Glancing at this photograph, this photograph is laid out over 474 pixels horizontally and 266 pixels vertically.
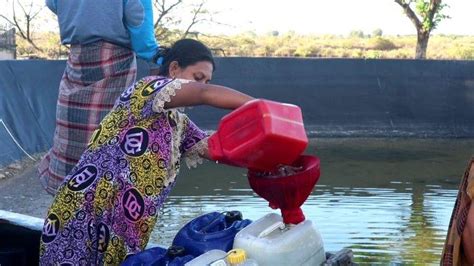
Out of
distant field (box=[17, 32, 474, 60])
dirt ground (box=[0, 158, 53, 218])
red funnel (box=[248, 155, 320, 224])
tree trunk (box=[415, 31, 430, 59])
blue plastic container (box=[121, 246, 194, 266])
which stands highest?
red funnel (box=[248, 155, 320, 224])

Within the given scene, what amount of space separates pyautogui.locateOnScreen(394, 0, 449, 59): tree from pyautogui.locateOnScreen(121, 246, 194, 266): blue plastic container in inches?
606

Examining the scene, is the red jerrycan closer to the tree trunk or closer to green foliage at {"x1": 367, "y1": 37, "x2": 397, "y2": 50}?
Result: the tree trunk

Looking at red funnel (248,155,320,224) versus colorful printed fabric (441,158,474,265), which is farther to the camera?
colorful printed fabric (441,158,474,265)

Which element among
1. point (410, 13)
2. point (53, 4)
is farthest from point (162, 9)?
point (53, 4)

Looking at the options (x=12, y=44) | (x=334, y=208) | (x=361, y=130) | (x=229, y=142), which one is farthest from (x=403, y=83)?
(x=12, y=44)

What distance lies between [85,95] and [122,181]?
0.70 metres

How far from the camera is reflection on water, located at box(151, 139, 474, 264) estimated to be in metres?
4.71

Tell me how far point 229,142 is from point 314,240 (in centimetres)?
36

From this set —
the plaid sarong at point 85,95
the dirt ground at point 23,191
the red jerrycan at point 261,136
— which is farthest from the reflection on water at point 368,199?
the red jerrycan at point 261,136

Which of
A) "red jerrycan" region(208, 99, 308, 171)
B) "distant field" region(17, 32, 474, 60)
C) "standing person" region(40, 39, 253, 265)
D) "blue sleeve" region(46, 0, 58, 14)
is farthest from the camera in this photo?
"distant field" region(17, 32, 474, 60)

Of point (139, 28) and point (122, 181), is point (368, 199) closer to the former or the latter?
point (139, 28)

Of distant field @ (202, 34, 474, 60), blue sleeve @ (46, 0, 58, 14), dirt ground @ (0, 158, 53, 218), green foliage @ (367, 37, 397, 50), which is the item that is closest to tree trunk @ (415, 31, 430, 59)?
distant field @ (202, 34, 474, 60)

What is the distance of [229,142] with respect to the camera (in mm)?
1521

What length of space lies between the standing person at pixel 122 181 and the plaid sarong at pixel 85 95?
536 mm
